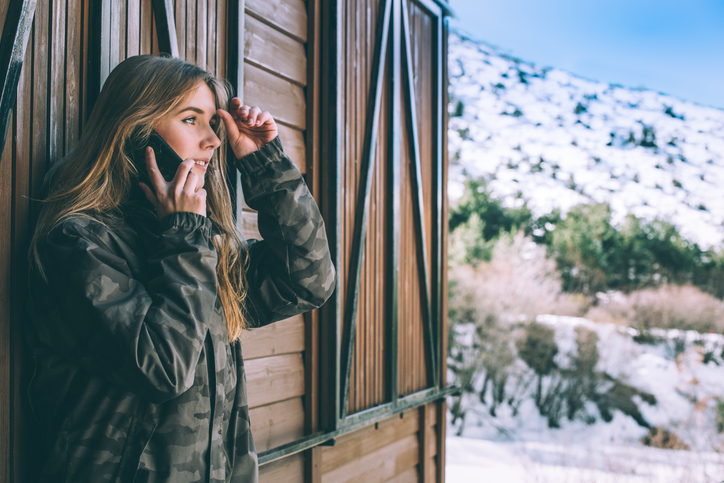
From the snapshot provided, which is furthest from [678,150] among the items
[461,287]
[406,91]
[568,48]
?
[406,91]

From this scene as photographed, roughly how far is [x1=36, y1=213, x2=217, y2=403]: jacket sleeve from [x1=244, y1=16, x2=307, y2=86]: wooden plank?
1501 mm

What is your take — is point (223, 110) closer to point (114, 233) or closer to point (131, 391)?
point (114, 233)

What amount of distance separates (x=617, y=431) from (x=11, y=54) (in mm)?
12463

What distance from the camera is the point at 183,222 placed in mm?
1304

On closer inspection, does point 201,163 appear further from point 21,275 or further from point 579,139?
point 579,139

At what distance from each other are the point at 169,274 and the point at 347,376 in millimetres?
1967

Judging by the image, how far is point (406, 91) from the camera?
3.96 meters

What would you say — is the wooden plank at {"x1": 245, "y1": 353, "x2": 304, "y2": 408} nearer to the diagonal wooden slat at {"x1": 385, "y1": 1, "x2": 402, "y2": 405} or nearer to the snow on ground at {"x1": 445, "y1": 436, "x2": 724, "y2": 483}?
the diagonal wooden slat at {"x1": 385, "y1": 1, "x2": 402, "y2": 405}

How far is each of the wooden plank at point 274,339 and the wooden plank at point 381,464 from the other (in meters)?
0.79

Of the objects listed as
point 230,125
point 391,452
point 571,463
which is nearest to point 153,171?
point 230,125

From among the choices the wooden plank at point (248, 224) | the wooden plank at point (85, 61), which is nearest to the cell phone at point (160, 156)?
the wooden plank at point (85, 61)

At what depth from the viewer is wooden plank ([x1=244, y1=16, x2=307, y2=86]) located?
2.52 m

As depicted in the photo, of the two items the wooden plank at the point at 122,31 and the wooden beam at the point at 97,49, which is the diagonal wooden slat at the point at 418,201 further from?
the wooden beam at the point at 97,49

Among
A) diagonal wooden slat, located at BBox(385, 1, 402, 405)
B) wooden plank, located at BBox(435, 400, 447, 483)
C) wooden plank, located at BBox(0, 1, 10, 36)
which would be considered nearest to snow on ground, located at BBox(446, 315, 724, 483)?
wooden plank, located at BBox(435, 400, 447, 483)
